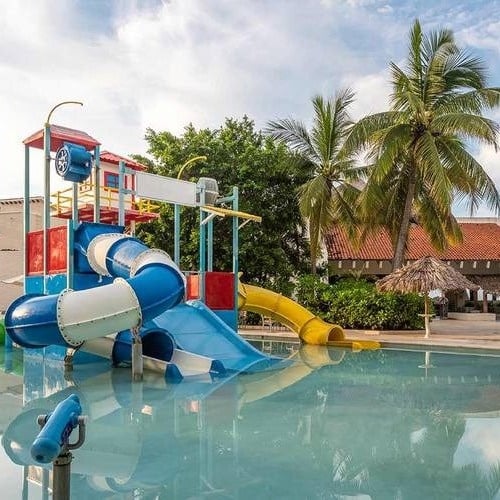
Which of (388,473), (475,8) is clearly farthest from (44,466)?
(475,8)

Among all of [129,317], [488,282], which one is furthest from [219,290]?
[488,282]

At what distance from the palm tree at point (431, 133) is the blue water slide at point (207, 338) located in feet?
27.7

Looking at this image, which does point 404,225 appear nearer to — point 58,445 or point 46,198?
point 46,198

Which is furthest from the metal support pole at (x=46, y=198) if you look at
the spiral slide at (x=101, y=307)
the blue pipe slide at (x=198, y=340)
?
the spiral slide at (x=101, y=307)

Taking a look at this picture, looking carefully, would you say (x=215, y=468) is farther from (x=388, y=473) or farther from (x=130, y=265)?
(x=130, y=265)

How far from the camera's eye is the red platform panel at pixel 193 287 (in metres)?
12.7

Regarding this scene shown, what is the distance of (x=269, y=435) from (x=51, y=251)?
704 centimetres

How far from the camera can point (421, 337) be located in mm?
16125

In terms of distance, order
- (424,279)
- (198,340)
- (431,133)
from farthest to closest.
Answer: (431,133)
(424,279)
(198,340)

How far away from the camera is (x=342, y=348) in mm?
14188

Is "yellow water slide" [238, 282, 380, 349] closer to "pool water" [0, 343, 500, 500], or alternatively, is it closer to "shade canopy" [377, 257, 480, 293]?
"shade canopy" [377, 257, 480, 293]

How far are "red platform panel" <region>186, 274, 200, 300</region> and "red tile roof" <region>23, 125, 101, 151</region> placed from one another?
344 cm

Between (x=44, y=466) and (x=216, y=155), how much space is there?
17.3 metres

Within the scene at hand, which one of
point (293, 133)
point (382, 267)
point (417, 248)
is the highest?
point (293, 133)
